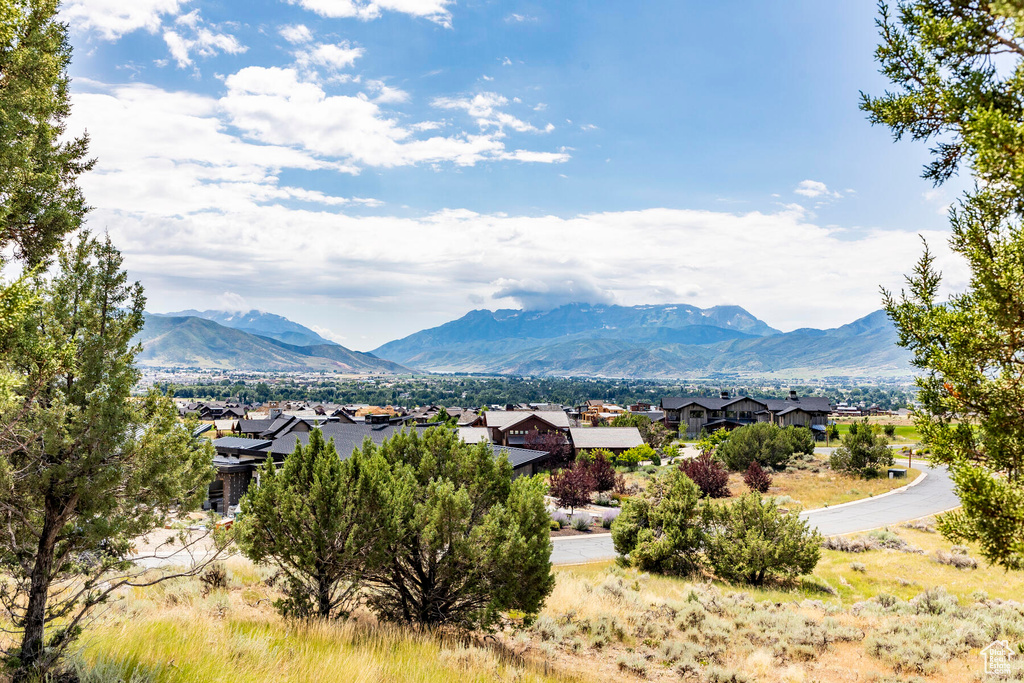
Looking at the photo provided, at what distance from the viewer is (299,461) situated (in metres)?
10.3

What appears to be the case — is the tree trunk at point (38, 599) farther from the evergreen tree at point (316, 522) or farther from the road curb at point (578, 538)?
the road curb at point (578, 538)

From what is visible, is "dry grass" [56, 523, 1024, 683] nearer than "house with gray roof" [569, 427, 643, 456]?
Yes

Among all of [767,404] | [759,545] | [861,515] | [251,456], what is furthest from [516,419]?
[767,404]

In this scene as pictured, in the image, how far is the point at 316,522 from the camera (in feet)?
31.1

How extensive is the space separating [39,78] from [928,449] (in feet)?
38.2

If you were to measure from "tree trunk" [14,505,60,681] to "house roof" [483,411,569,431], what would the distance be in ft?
195

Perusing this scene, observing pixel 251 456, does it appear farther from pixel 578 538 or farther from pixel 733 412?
pixel 733 412

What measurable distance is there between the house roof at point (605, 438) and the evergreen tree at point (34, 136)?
5538cm

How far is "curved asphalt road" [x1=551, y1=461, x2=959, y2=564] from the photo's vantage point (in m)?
27.1

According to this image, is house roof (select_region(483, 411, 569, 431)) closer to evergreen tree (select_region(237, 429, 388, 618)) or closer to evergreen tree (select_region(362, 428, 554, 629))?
evergreen tree (select_region(362, 428, 554, 629))

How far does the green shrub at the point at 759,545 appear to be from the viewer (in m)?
20.5

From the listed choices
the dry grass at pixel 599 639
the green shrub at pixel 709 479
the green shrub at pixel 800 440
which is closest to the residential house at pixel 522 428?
the green shrub at pixel 709 479

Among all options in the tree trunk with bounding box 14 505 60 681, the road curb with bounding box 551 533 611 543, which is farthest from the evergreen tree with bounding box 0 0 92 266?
the road curb with bounding box 551 533 611 543

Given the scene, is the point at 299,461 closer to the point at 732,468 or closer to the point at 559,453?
the point at 559,453
